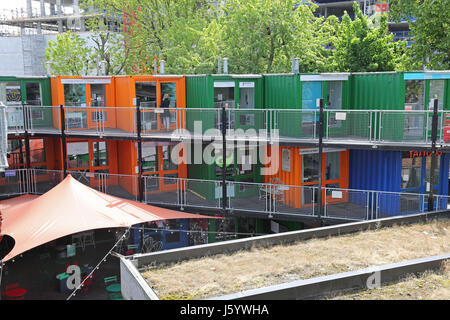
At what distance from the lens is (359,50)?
27047 millimetres

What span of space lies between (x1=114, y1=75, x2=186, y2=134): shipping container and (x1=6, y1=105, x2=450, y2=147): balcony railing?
38mm

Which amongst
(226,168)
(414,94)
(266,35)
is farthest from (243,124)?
(266,35)

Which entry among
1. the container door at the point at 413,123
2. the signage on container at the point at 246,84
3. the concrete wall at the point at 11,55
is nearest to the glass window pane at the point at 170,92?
the signage on container at the point at 246,84

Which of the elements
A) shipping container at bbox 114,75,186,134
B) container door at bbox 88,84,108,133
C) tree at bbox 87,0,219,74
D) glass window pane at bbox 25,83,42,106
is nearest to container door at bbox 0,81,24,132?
glass window pane at bbox 25,83,42,106

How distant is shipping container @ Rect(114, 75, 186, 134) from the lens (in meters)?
17.7

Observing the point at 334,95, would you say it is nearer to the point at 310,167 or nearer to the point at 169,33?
the point at 310,167

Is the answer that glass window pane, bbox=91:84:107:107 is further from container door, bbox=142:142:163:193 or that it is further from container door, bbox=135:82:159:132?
container door, bbox=142:142:163:193

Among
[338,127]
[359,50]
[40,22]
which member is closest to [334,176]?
[338,127]

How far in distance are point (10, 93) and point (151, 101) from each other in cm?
594

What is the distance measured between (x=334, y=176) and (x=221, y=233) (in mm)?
4688

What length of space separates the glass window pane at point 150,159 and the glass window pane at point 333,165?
6698 millimetres

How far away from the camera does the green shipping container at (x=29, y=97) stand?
19.0 metres

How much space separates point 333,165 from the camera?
17531 mm
